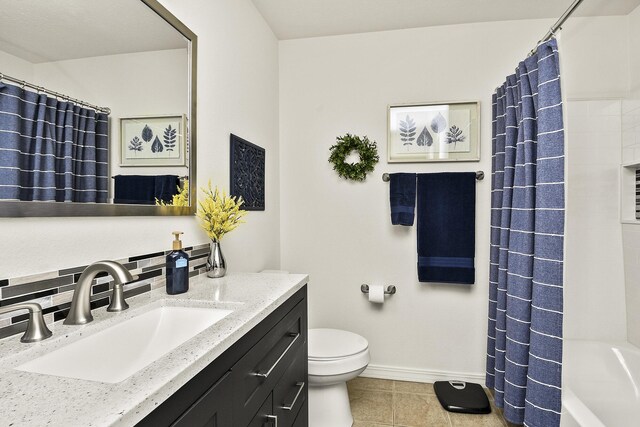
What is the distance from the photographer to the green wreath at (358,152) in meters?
2.53

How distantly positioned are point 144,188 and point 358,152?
162cm

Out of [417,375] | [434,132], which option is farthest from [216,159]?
[417,375]

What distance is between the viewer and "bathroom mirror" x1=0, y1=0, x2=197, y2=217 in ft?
2.78

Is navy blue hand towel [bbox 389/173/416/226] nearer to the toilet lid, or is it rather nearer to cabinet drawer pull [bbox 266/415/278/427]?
the toilet lid

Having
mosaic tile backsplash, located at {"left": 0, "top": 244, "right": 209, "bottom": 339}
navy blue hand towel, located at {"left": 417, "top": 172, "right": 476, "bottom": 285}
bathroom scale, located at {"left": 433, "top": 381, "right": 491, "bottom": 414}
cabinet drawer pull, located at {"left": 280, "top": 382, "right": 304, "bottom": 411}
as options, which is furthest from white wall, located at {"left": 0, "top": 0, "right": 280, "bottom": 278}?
bathroom scale, located at {"left": 433, "top": 381, "right": 491, "bottom": 414}

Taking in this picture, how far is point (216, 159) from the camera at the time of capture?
1722 millimetres

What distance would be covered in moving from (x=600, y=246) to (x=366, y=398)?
5.92 ft

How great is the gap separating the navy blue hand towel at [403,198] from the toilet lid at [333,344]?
0.82 metres

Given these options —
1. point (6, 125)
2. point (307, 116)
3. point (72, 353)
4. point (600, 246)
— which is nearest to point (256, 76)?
point (307, 116)

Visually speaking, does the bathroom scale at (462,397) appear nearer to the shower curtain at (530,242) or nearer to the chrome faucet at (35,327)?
the shower curtain at (530,242)

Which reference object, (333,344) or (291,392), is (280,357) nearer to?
(291,392)

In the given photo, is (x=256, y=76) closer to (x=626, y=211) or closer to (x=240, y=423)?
(x=240, y=423)

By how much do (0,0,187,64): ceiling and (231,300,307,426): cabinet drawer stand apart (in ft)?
3.13

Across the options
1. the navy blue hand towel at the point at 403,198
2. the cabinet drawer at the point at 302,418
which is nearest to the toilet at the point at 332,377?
the cabinet drawer at the point at 302,418
